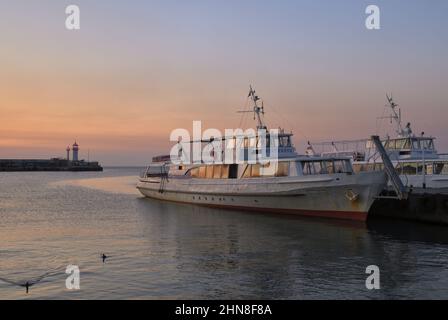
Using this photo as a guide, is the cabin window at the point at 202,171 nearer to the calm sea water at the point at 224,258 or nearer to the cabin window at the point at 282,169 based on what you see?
the calm sea water at the point at 224,258

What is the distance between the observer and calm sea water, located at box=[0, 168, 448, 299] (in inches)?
580

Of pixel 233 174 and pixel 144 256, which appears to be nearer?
pixel 144 256

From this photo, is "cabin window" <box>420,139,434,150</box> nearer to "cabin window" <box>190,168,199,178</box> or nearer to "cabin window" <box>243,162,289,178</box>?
"cabin window" <box>243,162,289,178</box>

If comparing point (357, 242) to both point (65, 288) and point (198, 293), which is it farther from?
point (65, 288)

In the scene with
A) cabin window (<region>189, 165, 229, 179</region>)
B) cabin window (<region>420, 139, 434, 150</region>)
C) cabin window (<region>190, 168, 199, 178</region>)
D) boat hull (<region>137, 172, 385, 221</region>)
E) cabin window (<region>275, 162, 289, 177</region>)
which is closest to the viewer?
boat hull (<region>137, 172, 385, 221</region>)

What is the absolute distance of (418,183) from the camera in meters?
36.7

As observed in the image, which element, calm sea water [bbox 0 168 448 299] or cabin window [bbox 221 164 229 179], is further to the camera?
cabin window [bbox 221 164 229 179]

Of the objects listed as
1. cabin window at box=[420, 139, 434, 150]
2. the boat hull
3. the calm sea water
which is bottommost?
the calm sea water

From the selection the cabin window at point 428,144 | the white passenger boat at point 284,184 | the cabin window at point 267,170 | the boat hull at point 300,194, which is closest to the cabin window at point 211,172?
the white passenger boat at point 284,184

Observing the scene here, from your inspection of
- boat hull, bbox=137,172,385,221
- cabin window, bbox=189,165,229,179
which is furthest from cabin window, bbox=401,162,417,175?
cabin window, bbox=189,165,229,179

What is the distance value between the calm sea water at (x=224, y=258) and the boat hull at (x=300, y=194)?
1.10 metres

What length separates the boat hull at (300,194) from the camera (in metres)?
29.6
